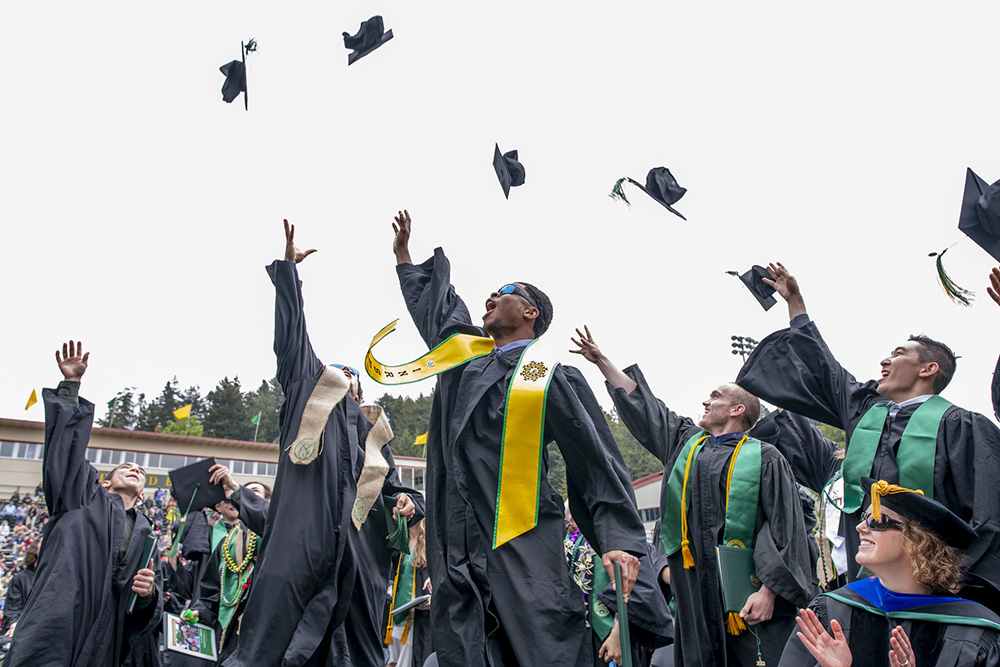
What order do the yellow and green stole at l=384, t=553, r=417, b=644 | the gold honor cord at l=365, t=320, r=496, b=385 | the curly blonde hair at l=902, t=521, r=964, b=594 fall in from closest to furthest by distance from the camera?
1. the curly blonde hair at l=902, t=521, r=964, b=594
2. the gold honor cord at l=365, t=320, r=496, b=385
3. the yellow and green stole at l=384, t=553, r=417, b=644

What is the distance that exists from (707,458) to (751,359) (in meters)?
0.68

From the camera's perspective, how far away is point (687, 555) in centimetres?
459

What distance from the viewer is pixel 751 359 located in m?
4.66

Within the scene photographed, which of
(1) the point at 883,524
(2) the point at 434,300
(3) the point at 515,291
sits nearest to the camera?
(1) the point at 883,524

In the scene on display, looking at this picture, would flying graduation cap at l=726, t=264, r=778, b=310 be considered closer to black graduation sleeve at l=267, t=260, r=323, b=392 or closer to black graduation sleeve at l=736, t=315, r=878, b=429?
black graduation sleeve at l=736, t=315, r=878, b=429

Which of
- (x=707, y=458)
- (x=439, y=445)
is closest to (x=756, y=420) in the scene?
(x=707, y=458)

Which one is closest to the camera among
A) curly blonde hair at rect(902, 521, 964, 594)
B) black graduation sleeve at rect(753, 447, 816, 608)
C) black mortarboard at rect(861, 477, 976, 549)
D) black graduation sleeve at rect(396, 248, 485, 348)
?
curly blonde hair at rect(902, 521, 964, 594)

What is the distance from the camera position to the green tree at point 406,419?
232ft

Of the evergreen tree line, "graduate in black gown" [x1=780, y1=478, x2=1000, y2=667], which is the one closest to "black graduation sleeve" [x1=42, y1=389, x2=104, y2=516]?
"graduate in black gown" [x1=780, y1=478, x2=1000, y2=667]

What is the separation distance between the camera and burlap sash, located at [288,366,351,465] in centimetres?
444

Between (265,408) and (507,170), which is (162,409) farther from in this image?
(507,170)

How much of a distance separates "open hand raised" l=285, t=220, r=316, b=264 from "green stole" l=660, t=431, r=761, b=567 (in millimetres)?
2710

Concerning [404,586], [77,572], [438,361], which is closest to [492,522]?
[438,361]

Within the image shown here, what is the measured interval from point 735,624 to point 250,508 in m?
Result: 3.46
